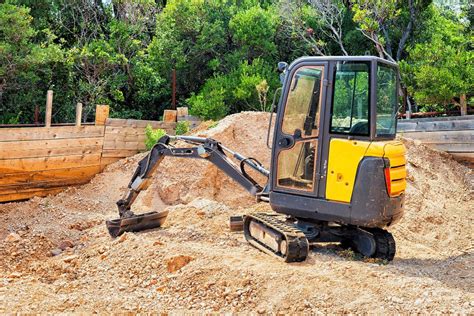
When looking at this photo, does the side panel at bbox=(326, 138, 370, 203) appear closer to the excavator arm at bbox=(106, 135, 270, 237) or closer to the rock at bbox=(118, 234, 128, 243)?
the excavator arm at bbox=(106, 135, 270, 237)

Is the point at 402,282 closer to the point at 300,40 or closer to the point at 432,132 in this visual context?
the point at 432,132

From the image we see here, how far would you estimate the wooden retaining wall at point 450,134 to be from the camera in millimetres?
11969

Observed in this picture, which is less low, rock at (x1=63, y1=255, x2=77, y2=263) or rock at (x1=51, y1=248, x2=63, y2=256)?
rock at (x1=63, y1=255, x2=77, y2=263)

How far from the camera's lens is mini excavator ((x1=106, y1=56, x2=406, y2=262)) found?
18.8 feet

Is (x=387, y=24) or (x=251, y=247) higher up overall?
(x=387, y=24)

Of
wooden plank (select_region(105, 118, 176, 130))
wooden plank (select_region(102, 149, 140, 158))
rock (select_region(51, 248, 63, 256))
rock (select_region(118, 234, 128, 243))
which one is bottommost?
rock (select_region(51, 248, 63, 256))

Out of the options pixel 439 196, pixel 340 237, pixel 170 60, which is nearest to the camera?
pixel 340 237

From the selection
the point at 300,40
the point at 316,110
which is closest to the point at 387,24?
the point at 300,40

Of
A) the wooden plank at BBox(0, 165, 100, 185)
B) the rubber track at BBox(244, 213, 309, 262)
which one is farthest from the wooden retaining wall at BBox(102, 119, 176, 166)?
the rubber track at BBox(244, 213, 309, 262)

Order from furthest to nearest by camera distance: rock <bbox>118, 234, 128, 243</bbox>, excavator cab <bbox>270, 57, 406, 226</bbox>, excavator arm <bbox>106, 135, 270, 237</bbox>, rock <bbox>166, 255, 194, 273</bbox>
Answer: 1. excavator arm <bbox>106, 135, 270, 237</bbox>
2. rock <bbox>118, 234, 128, 243</bbox>
3. rock <bbox>166, 255, 194, 273</bbox>
4. excavator cab <bbox>270, 57, 406, 226</bbox>

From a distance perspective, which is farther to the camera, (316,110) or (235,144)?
(235,144)

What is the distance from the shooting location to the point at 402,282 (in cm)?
499

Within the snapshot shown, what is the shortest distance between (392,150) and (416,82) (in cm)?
918

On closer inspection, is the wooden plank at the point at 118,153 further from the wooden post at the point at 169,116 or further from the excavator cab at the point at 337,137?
the excavator cab at the point at 337,137
